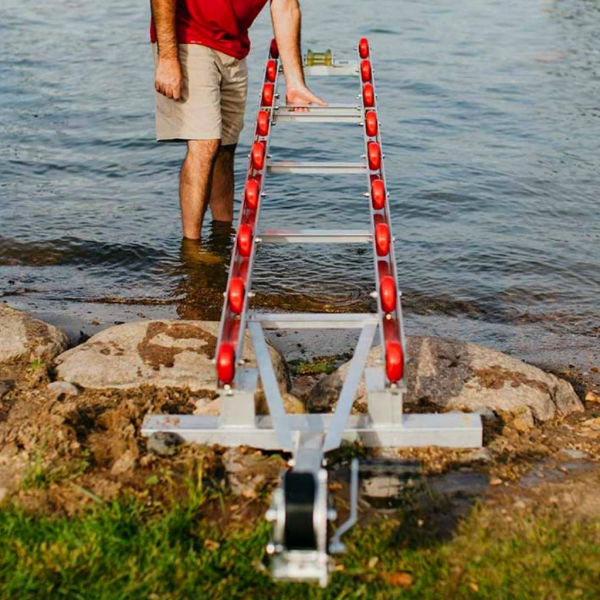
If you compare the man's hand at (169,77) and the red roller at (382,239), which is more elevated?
the man's hand at (169,77)

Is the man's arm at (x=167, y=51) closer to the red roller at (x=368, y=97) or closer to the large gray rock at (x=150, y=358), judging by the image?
the red roller at (x=368, y=97)

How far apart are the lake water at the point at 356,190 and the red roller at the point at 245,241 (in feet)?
6.90

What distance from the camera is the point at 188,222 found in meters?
7.59

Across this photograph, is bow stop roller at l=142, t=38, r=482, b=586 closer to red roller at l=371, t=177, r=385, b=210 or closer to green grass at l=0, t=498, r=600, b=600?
red roller at l=371, t=177, r=385, b=210

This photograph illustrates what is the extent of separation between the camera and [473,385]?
507cm

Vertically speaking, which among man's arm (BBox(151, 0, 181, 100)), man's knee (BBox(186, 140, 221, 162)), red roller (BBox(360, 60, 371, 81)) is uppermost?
man's arm (BBox(151, 0, 181, 100))

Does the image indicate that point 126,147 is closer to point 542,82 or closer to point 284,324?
point 542,82

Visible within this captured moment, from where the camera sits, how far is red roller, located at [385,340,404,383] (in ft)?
13.2

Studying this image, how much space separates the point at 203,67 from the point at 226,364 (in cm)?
332

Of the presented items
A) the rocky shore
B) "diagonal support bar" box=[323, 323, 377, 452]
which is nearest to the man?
the rocky shore

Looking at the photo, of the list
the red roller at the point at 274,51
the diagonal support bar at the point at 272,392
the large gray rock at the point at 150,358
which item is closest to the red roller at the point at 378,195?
the large gray rock at the point at 150,358

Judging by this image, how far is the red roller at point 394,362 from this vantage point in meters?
4.01

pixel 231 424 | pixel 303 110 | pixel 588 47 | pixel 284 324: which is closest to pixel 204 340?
pixel 284 324

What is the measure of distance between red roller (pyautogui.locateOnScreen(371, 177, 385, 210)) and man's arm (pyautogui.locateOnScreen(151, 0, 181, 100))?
5.95 feet
